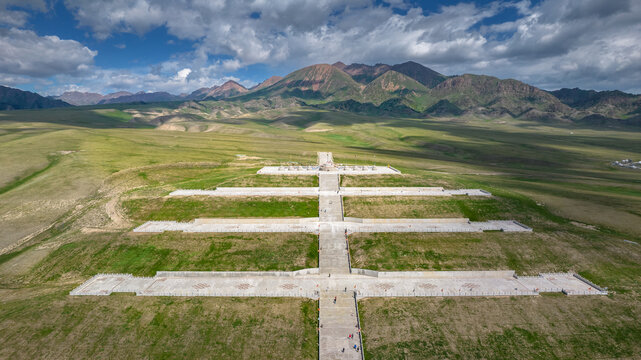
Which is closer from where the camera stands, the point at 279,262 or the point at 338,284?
the point at 338,284

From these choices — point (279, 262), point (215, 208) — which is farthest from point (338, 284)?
point (215, 208)

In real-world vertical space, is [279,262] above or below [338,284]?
above

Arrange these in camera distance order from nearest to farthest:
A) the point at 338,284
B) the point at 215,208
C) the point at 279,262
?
the point at 338,284 < the point at 279,262 < the point at 215,208

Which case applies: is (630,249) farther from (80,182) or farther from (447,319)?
(80,182)

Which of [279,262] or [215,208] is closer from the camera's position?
[279,262]

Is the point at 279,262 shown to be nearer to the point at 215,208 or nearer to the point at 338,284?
the point at 338,284

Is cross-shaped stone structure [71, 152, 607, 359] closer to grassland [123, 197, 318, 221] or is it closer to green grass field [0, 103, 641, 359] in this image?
green grass field [0, 103, 641, 359]

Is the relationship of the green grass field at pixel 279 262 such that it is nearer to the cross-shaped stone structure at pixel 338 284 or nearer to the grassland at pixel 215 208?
the grassland at pixel 215 208

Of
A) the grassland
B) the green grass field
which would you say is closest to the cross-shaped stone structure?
the green grass field

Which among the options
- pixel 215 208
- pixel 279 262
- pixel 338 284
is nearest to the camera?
pixel 338 284

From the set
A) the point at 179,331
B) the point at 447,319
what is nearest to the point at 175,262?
the point at 179,331

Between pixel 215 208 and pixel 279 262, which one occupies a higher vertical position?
pixel 215 208

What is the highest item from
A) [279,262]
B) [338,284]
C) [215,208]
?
[215,208]

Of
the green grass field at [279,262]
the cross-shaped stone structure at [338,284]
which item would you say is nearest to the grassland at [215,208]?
the green grass field at [279,262]
